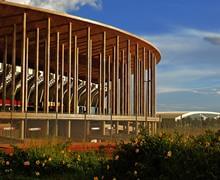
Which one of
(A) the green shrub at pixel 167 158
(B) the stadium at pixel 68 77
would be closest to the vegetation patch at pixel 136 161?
(A) the green shrub at pixel 167 158

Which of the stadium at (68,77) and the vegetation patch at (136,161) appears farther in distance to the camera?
the stadium at (68,77)

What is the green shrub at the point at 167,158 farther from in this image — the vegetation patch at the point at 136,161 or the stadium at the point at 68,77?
the stadium at the point at 68,77

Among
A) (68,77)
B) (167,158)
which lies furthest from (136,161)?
(68,77)

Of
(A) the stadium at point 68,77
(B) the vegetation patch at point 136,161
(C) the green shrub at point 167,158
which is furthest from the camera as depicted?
(A) the stadium at point 68,77

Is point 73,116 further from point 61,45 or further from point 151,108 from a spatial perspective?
point 151,108

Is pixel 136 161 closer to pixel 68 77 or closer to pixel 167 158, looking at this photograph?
pixel 167 158

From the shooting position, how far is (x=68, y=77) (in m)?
43.1

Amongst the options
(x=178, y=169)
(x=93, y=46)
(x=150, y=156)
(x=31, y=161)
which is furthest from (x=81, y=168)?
(x=93, y=46)

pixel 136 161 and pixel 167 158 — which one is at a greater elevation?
pixel 167 158

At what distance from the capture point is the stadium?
3266 cm

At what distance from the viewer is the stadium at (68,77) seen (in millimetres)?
32656

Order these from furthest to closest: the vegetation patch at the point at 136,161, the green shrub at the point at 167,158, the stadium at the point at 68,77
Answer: the stadium at the point at 68,77 → the vegetation patch at the point at 136,161 → the green shrub at the point at 167,158

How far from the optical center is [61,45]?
162ft

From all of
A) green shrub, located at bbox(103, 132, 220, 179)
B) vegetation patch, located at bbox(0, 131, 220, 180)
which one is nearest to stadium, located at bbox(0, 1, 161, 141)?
vegetation patch, located at bbox(0, 131, 220, 180)
